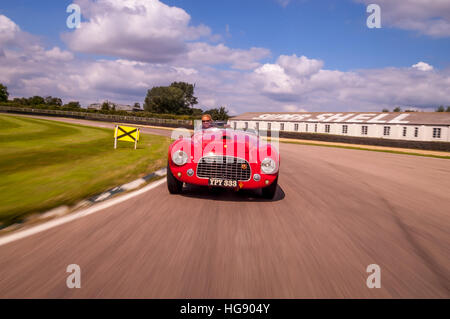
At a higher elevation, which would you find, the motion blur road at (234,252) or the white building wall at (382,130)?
the white building wall at (382,130)

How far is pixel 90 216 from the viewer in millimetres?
3674

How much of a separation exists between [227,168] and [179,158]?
0.74 m

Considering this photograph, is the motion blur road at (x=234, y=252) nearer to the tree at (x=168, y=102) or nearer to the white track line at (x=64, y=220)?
the white track line at (x=64, y=220)

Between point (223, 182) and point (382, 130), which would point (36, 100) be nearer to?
point (382, 130)

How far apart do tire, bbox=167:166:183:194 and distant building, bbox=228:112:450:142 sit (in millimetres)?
28552

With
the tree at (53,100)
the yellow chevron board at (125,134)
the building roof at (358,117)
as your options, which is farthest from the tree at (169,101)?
the yellow chevron board at (125,134)

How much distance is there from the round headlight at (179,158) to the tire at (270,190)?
51.9 inches

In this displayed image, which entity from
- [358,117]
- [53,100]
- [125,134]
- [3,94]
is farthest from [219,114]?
[53,100]

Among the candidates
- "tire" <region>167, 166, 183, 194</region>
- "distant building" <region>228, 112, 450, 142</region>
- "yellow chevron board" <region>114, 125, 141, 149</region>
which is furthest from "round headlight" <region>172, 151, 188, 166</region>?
"distant building" <region>228, 112, 450, 142</region>

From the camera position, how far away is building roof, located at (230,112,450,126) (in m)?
41.1

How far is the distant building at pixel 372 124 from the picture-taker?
39781mm

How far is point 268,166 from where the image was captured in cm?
468
